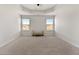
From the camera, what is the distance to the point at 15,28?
171cm

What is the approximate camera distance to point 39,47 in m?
1.66

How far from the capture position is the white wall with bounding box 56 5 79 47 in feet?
5.40

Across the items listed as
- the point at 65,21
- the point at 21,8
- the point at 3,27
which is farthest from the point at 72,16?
the point at 3,27

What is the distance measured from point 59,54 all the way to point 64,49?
0.10 m

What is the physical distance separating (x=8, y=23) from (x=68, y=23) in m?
0.82

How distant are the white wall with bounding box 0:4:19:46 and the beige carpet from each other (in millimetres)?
92

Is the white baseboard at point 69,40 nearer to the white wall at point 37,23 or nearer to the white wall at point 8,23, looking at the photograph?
the white wall at point 37,23

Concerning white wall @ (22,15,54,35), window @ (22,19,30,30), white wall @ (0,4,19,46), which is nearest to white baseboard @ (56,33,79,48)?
white wall @ (22,15,54,35)

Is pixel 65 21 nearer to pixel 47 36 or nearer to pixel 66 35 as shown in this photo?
pixel 66 35

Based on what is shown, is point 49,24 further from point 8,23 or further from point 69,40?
point 8,23

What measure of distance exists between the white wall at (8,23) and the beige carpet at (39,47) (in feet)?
0.30

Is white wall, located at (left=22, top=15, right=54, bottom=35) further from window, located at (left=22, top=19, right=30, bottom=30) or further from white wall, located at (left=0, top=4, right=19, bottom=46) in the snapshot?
white wall, located at (left=0, top=4, right=19, bottom=46)

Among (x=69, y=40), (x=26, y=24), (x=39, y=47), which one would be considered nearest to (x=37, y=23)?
(x=26, y=24)

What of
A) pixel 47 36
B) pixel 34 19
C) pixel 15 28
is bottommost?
pixel 47 36
